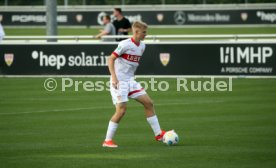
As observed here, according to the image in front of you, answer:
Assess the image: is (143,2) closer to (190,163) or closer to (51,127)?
(51,127)

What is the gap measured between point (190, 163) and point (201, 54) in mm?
14207

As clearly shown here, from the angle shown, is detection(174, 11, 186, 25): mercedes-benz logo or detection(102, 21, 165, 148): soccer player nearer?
detection(102, 21, 165, 148): soccer player

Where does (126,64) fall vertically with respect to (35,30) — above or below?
above

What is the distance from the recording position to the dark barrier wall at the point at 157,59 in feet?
78.7

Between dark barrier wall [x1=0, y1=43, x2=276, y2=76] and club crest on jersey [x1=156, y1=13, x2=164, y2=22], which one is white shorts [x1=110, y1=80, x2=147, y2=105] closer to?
dark barrier wall [x1=0, y1=43, x2=276, y2=76]

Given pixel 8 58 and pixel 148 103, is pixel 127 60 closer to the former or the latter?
pixel 148 103

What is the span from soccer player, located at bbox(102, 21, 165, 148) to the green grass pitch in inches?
15.7

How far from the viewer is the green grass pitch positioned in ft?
35.5

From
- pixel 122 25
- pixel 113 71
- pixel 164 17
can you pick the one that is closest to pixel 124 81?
pixel 113 71

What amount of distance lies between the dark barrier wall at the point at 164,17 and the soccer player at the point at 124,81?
118 ft

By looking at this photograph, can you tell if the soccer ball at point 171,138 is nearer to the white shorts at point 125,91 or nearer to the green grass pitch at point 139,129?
the green grass pitch at point 139,129

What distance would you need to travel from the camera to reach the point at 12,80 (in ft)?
82.7

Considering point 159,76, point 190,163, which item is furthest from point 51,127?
point 159,76

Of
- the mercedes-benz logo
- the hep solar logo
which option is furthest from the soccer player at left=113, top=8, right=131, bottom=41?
the mercedes-benz logo
